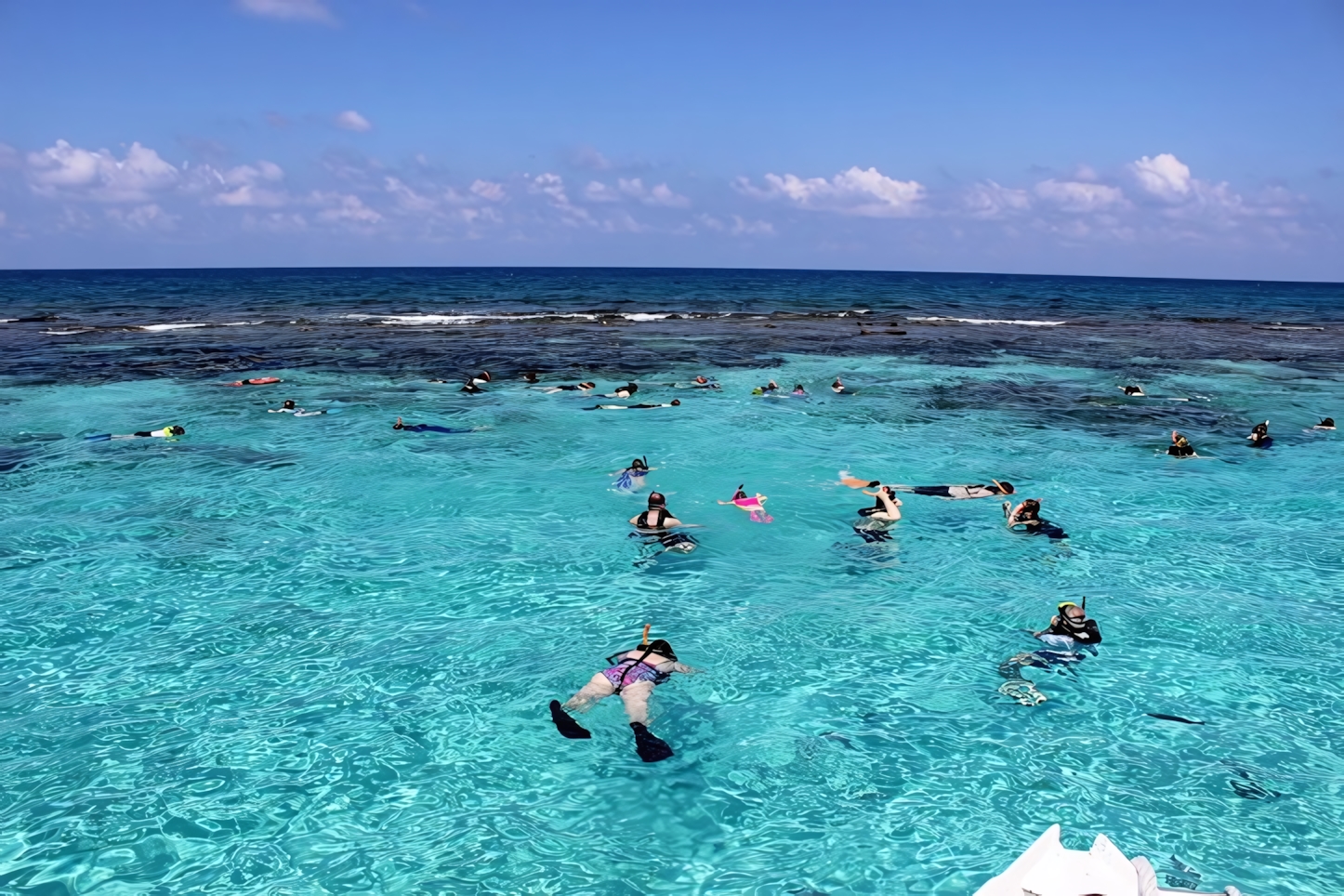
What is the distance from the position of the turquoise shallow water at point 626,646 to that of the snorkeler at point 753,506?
57 cm

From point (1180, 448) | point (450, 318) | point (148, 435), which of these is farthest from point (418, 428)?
point (450, 318)

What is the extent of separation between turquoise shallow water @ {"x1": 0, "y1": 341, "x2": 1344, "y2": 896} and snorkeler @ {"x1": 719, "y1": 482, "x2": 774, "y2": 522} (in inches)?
22.6

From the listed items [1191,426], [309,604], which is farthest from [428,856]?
[1191,426]

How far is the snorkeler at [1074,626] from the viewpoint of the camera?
14070 mm

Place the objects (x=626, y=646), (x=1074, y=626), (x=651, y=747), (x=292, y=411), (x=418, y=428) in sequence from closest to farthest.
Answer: (x=651, y=747) → (x=1074, y=626) → (x=626, y=646) → (x=418, y=428) → (x=292, y=411)

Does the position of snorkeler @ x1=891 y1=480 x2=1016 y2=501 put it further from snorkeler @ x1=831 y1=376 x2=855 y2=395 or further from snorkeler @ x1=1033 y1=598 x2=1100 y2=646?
snorkeler @ x1=831 y1=376 x2=855 y2=395

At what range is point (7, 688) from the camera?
42.4ft

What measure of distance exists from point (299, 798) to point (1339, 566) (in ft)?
67.6

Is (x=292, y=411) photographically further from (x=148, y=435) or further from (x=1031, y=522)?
(x=1031, y=522)

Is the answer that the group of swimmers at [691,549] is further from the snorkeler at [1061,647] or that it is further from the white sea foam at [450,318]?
the white sea foam at [450,318]

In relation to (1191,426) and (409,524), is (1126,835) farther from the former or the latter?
(1191,426)

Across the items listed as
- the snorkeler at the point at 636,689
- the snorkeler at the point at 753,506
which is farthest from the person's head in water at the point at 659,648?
the snorkeler at the point at 753,506

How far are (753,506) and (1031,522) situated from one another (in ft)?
21.8

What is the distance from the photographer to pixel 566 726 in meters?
11.7
